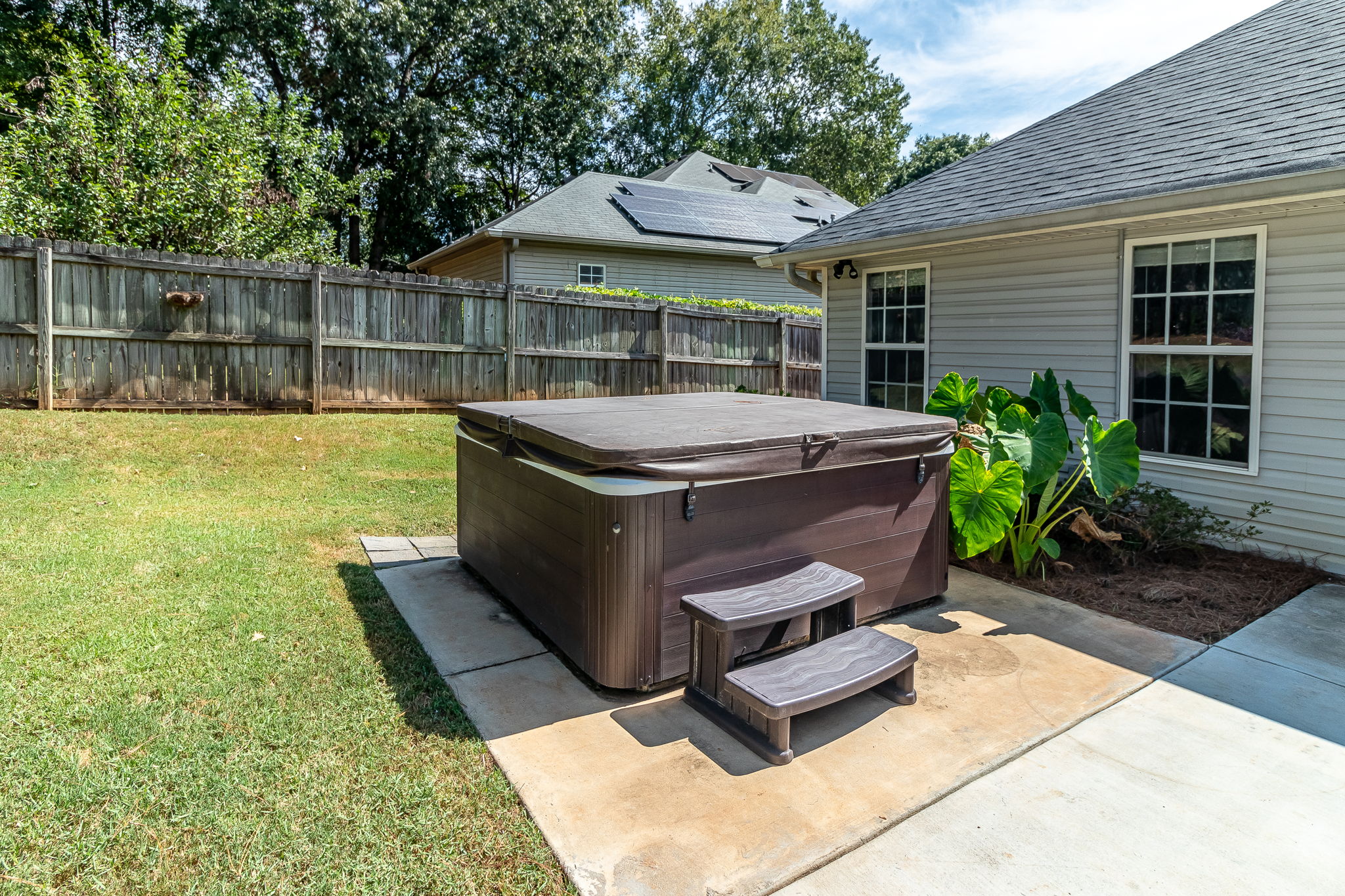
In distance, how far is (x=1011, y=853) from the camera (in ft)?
6.61

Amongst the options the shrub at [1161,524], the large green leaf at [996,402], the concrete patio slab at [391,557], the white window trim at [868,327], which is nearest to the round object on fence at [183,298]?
the concrete patio slab at [391,557]

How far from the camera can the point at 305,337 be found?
8.10 m

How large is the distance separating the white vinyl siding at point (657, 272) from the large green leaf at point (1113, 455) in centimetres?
900

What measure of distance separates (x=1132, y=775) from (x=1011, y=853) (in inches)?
26.1

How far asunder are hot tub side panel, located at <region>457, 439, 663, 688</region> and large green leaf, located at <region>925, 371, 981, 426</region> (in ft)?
8.74

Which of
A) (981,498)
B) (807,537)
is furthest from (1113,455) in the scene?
(807,537)

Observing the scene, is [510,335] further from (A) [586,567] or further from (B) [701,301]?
(A) [586,567]

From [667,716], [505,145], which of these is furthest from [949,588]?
[505,145]

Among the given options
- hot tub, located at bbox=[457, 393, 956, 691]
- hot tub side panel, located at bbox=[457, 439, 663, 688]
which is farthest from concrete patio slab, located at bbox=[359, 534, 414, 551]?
hot tub side panel, located at bbox=[457, 439, 663, 688]

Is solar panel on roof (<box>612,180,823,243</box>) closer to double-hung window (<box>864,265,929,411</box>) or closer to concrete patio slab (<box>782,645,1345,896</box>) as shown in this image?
double-hung window (<box>864,265,929,411</box>)

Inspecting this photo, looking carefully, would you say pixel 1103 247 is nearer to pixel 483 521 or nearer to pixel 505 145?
pixel 483 521

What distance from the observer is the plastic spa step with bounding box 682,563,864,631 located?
261cm

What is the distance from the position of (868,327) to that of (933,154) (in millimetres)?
32467

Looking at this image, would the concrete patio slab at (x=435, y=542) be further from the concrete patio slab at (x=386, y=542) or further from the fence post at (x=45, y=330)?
the fence post at (x=45, y=330)
